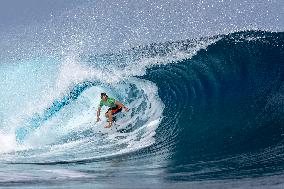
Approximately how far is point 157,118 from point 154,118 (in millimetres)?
108

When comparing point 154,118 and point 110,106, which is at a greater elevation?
point 110,106

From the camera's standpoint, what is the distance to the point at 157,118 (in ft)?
29.3

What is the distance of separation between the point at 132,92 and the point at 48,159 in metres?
3.50

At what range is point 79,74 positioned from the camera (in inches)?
485

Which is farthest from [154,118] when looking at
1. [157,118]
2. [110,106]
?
[110,106]

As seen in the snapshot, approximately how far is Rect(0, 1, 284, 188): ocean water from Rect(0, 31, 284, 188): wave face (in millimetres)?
22

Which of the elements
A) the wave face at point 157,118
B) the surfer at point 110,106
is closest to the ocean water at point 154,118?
the wave face at point 157,118

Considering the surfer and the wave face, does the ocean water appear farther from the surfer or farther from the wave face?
the surfer

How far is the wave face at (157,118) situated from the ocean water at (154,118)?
0.07 ft

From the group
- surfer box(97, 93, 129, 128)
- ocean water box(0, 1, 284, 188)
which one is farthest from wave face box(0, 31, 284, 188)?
surfer box(97, 93, 129, 128)

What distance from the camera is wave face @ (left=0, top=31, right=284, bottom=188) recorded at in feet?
18.5

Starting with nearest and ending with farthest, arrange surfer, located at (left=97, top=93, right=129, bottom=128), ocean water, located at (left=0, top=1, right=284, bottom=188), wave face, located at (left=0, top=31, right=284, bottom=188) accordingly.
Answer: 1. ocean water, located at (left=0, top=1, right=284, bottom=188)
2. wave face, located at (left=0, top=31, right=284, bottom=188)
3. surfer, located at (left=97, top=93, right=129, bottom=128)

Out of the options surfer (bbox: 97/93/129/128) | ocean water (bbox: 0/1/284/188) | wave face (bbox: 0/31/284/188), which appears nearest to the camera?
ocean water (bbox: 0/1/284/188)

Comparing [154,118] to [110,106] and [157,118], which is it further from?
[110,106]
